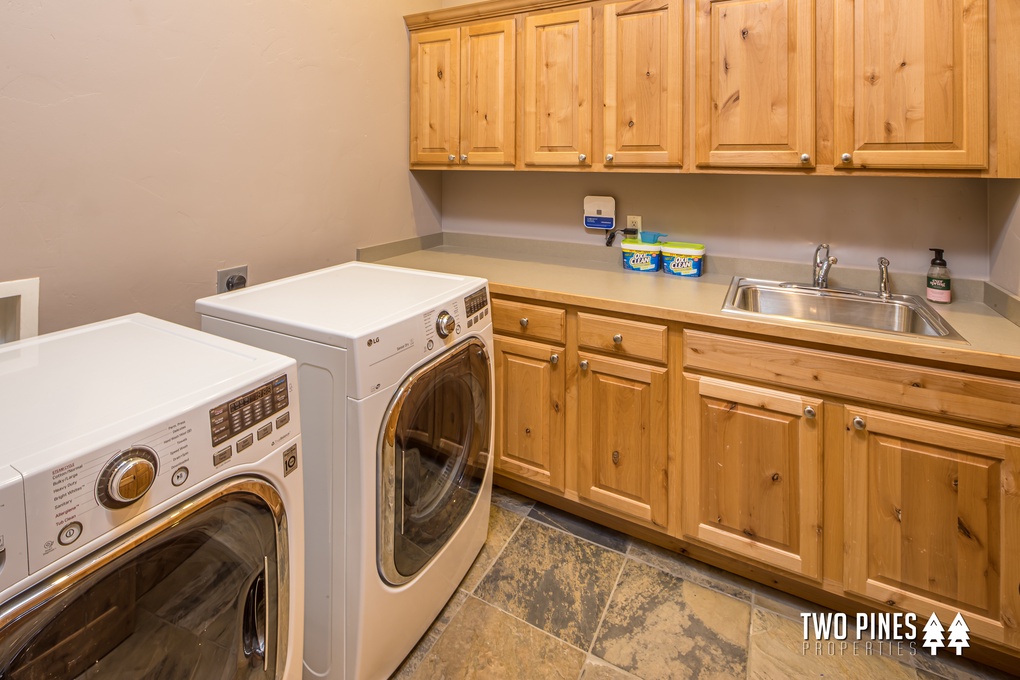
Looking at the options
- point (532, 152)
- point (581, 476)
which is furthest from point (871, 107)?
point (581, 476)

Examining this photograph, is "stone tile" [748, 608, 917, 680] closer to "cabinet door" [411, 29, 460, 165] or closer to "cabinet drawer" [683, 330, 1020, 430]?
"cabinet drawer" [683, 330, 1020, 430]

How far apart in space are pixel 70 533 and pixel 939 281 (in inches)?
91.5

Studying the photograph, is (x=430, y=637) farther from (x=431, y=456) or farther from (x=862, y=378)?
(x=862, y=378)

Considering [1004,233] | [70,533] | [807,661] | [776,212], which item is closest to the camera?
[70,533]

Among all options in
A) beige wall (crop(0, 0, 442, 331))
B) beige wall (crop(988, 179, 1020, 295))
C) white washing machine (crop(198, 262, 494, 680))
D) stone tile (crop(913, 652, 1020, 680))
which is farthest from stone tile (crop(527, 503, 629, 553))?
beige wall (crop(988, 179, 1020, 295))

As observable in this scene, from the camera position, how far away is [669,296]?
1881 mm

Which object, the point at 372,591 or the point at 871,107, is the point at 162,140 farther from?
the point at 871,107

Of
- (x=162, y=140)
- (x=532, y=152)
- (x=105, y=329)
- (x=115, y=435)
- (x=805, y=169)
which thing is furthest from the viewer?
(x=532, y=152)

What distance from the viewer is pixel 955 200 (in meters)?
1.82

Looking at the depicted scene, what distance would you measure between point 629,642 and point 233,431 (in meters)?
1.33

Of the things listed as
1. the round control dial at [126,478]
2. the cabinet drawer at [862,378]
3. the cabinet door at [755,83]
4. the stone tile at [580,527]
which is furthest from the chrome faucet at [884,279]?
the round control dial at [126,478]

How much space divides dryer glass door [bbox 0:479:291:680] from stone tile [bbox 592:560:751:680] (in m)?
1.01

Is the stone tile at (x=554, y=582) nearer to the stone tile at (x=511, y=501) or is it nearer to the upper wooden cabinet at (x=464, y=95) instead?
the stone tile at (x=511, y=501)

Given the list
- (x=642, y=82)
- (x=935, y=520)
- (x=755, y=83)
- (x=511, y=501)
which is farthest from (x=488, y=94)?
(x=935, y=520)
